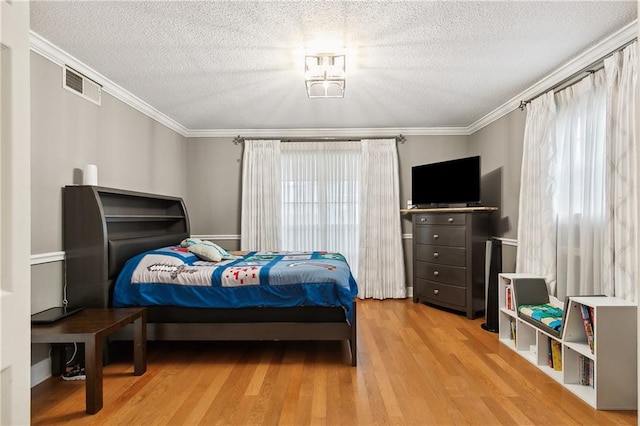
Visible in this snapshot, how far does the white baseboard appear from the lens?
8.42ft

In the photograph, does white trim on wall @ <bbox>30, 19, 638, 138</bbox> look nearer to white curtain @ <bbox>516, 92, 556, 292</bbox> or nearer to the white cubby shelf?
white curtain @ <bbox>516, 92, 556, 292</bbox>

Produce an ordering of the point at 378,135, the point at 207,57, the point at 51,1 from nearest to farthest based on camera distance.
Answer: the point at 51,1 < the point at 207,57 < the point at 378,135

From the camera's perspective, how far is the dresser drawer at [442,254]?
432 cm

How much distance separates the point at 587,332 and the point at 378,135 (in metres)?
3.64

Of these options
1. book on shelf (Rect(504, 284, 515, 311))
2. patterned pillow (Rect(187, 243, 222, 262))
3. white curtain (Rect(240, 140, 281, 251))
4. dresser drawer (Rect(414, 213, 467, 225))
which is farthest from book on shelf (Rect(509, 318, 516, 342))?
white curtain (Rect(240, 140, 281, 251))

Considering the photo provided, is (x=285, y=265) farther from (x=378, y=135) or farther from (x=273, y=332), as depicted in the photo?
(x=378, y=135)

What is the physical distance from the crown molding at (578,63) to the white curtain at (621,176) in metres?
0.09

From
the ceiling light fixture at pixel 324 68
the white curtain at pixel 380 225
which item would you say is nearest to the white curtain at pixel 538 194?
the white curtain at pixel 380 225

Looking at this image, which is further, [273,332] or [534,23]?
[273,332]

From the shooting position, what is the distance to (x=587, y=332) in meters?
2.41

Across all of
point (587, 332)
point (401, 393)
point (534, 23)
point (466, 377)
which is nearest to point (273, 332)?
point (401, 393)

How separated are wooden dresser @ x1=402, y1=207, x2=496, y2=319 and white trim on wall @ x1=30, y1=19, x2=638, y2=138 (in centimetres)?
128

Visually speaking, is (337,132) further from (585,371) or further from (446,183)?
(585,371)

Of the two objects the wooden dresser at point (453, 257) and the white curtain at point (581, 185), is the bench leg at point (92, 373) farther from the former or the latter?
the wooden dresser at point (453, 257)
